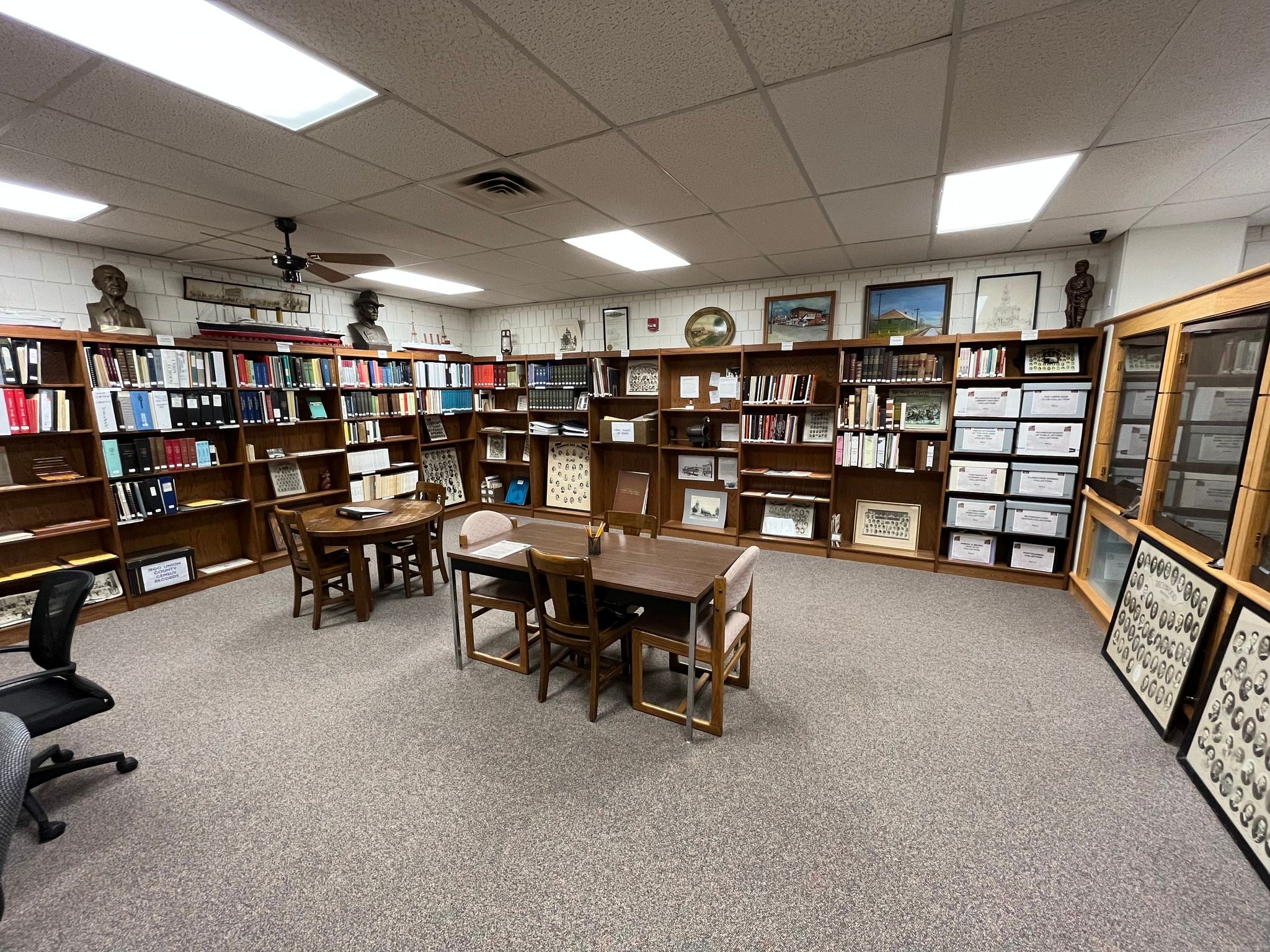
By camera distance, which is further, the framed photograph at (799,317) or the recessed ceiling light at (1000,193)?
the framed photograph at (799,317)

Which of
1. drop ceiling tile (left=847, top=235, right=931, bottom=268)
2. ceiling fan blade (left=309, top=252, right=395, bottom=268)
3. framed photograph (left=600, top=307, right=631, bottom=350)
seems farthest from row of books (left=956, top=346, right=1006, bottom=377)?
ceiling fan blade (left=309, top=252, right=395, bottom=268)

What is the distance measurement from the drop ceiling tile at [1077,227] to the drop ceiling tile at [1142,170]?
0.14 metres

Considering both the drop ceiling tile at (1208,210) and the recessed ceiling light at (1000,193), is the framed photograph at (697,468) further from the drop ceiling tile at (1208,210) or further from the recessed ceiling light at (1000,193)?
the drop ceiling tile at (1208,210)

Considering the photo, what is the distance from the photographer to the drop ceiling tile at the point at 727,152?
2.05 meters

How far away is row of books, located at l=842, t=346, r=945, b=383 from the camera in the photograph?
4387mm

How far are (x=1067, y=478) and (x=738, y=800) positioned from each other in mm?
3829

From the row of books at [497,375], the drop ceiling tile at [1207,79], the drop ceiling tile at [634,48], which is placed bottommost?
the row of books at [497,375]

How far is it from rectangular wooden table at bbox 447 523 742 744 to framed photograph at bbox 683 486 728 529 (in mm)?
2466

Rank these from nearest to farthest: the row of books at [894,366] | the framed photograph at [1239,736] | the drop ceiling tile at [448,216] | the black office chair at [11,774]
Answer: the black office chair at [11,774]
the framed photograph at [1239,736]
the drop ceiling tile at [448,216]
the row of books at [894,366]

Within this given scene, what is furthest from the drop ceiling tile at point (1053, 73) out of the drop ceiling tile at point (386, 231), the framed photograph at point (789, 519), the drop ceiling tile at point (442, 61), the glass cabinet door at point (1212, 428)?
the framed photograph at point (789, 519)

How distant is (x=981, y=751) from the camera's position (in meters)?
2.27

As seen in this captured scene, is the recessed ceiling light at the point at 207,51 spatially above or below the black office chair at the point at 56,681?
above

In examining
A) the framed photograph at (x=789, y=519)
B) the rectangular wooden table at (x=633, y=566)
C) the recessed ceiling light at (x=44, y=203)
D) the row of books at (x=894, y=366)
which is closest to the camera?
the rectangular wooden table at (x=633, y=566)

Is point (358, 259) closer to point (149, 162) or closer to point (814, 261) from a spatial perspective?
point (149, 162)
